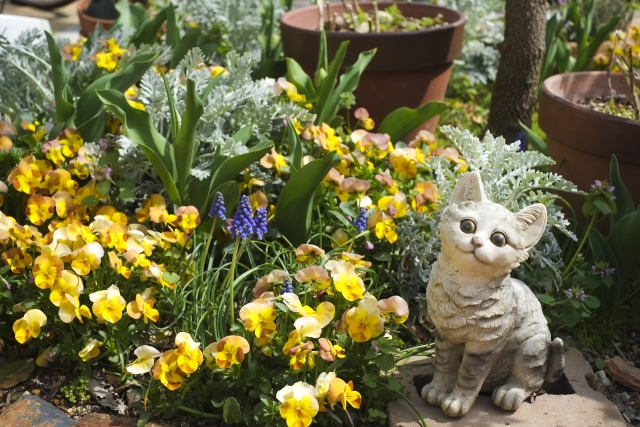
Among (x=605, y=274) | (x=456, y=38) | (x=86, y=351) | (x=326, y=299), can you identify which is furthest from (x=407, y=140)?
(x=86, y=351)

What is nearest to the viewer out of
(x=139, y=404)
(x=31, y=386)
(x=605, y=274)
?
(x=139, y=404)

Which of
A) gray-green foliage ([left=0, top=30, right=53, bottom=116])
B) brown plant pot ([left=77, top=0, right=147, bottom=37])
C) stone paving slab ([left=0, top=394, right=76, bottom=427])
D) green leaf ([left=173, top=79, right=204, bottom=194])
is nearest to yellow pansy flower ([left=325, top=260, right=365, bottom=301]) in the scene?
green leaf ([left=173, top=79, right=204, bottom=194])

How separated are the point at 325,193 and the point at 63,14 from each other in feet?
20.4

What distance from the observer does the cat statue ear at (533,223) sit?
1.98 metres

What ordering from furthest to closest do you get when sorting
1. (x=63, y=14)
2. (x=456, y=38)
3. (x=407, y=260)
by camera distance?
(x=63, y=14) → (x=456, y=38) → (x=407, y=260)

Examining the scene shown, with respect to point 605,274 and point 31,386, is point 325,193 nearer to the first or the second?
point 605,274

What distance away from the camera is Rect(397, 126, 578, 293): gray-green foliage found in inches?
101

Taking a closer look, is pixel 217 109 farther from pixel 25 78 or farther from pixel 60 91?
pixel 25 78

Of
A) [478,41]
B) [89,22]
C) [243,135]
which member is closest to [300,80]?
[243,135]

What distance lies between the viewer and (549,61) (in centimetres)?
436

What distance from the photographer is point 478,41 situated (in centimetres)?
502

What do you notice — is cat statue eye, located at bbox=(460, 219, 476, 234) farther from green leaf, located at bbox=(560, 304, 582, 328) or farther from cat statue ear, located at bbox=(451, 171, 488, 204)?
green leaf, located at bbox=(560, 304, 582, 328)

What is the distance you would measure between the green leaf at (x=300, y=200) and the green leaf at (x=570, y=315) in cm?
89

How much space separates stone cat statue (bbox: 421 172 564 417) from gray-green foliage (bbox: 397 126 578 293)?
16.4 inches
